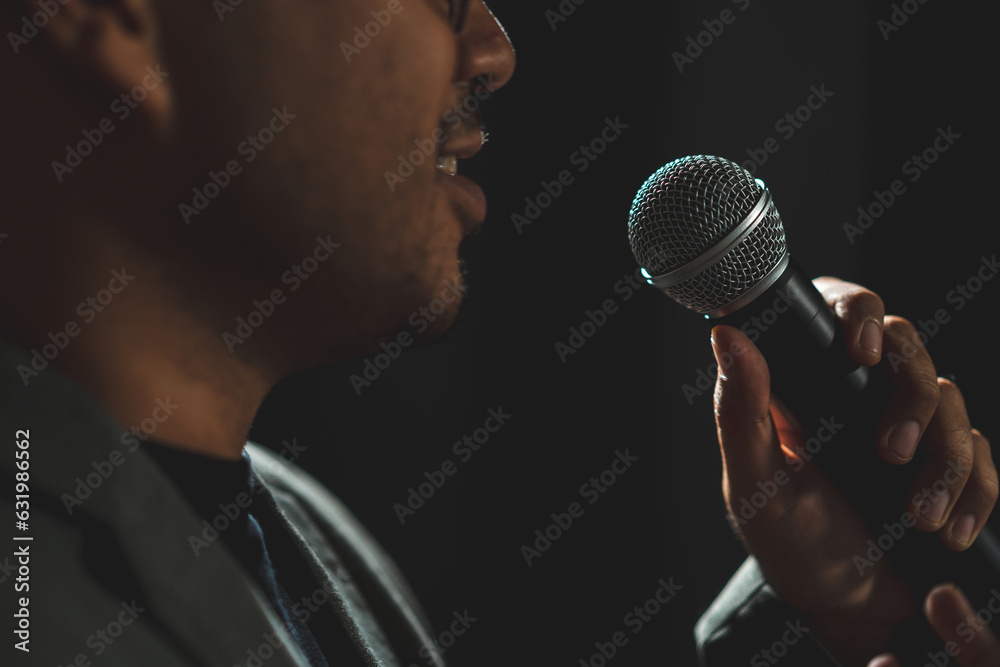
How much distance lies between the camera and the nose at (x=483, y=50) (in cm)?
81

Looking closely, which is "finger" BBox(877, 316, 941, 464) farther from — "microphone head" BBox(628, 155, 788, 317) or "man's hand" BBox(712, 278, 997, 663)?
"microphone head" BBox(628, 155, 788, 317)

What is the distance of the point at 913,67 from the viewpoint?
1.70m

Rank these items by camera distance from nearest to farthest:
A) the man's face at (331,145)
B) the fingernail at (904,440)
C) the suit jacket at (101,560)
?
the suit jacket at (101,560) → the man's face at (331,145) → the fingernail at (904,440)

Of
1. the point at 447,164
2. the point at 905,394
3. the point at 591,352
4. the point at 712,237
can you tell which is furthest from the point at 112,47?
the point at 591,352

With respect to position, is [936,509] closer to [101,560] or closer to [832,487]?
[832,487]

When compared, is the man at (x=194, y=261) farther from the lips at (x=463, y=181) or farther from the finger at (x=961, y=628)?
the finger at (x=961, y=628)

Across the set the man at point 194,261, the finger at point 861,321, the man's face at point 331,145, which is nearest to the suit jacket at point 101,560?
the man at point 194,261

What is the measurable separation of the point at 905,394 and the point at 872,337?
0.10 m

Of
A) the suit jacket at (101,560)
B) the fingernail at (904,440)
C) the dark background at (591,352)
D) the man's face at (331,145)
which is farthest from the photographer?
the dark background at (591,352)

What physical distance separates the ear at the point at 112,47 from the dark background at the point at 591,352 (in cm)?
121

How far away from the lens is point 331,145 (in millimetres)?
699

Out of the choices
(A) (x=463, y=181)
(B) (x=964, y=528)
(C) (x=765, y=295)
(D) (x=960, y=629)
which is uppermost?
(A) (x=463, y=181)

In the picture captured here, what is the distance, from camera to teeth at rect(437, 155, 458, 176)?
830 millimetres

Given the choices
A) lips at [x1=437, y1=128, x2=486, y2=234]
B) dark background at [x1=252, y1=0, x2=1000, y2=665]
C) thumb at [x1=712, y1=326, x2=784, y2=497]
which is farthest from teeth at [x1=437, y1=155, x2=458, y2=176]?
dark background at [x1=252, y1=0, x2=1000, y2=665]
